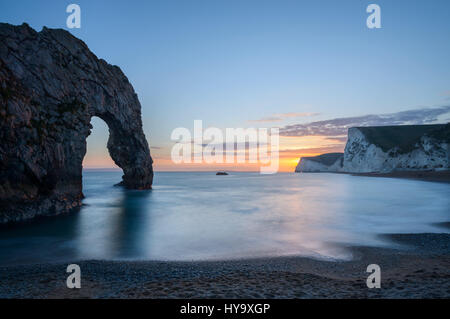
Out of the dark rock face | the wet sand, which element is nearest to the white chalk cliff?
the wet sand

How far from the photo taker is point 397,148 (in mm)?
94438

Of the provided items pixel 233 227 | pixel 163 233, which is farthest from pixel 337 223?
pixel 163 233

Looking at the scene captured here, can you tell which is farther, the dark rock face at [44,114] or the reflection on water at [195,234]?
the dark rock face at [44,114]

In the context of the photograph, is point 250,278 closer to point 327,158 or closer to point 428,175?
point 428,175

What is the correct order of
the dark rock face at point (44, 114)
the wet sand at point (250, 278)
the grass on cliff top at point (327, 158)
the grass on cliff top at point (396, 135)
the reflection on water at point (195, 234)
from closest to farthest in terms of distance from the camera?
the wet sand at point (250, 278)
the reflection on water at point (195, 234)
the dark rock face at point (44, 114)
the grass on cliff top at point (396, 135)
the grass on cliff top at point (327, 158)

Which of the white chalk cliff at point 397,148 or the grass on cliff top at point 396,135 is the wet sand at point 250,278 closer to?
the white chalk cliff at point 397,148

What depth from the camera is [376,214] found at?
23234mm

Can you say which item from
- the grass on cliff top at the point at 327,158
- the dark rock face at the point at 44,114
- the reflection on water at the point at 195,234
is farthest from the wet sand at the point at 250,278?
the grass on cliff top at the point at 327,158

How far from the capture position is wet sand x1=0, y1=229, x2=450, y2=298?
21.9 feet

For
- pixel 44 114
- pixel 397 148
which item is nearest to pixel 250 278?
pixel 44 114

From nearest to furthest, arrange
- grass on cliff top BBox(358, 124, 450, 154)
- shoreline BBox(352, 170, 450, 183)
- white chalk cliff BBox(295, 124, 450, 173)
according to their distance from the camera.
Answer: shoreline BBox(352, 170, 450, 183) < white chalk cliff BBox(295, 124, 450, 173) < grass on cliff top BBox(358, 124, 450, 154)

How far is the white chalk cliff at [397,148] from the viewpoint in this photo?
7831 cm

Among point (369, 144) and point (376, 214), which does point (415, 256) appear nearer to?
point (376, 214)

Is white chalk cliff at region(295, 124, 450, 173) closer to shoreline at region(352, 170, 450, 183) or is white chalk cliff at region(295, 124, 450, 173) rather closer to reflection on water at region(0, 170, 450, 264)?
shoreline at region(352, 170, 450, 183)
